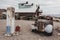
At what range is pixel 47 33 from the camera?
10883 millimetres

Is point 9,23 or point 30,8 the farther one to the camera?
point 30,8

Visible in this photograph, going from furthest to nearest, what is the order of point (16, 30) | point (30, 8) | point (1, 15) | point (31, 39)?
point (30, 8)
point (1, 15)
point (16, 30)
point (31, 39)

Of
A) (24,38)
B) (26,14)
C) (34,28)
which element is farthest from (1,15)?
(24,38)

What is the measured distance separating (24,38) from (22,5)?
19.7m

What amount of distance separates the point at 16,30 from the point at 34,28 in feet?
4.34

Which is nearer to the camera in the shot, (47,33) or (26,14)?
(47,33)

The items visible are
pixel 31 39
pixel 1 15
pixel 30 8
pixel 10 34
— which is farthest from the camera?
pixel 30 8

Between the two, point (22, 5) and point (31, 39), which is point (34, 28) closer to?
point (31, 39)

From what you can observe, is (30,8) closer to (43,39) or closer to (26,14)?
(26,14)

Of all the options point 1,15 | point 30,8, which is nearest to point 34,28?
point 1,15

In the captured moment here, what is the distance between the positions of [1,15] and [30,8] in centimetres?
526

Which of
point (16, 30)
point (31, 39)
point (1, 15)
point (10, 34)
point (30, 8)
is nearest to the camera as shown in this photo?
point (31, 39)

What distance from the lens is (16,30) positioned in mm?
11406

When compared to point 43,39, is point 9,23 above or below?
above
